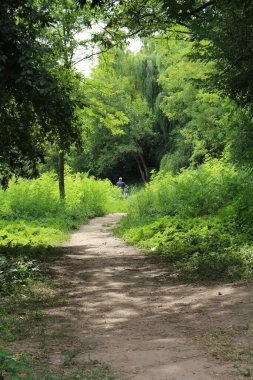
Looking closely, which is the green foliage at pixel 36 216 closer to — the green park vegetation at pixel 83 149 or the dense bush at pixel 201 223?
the green park vegetation at pixel 83 149

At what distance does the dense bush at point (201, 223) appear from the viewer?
8702mm

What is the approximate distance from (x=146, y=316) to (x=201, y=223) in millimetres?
6015

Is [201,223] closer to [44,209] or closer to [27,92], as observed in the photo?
[27,92]

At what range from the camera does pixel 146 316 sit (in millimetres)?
6227

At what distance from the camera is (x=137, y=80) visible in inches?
1435

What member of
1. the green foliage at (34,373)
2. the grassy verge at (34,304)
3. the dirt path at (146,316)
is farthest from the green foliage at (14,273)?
the green foliage at (34,373)

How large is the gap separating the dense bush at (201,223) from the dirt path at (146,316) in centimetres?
69

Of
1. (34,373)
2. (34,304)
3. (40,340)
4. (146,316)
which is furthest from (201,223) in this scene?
(34,373)

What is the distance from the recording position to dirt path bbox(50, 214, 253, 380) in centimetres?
428

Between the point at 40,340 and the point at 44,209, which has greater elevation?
the point at 44,209

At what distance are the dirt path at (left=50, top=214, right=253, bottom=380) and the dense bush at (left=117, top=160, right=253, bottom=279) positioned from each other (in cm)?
69

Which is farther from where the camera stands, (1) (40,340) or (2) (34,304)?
(2) (34,304)

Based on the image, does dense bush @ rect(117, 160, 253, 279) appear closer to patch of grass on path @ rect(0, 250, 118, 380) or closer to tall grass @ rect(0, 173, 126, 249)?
tall grass @ rect(0, 173, 126, 249)

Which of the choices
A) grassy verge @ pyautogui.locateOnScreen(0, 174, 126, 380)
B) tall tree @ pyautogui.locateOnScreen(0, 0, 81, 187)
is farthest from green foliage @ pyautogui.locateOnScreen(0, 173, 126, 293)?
tall tree @ pyautogui.locateOnScreen(0, 0, 81, 187)
